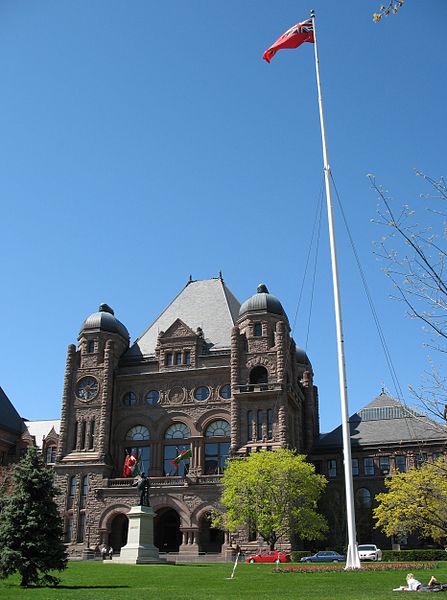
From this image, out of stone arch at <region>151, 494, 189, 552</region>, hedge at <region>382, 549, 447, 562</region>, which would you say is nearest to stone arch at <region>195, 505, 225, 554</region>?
stone arch at <region>151, 494, 189, 552</region>

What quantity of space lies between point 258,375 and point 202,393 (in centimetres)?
555

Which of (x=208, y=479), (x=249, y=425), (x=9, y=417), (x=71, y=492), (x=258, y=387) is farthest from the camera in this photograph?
(x=9, y=417)

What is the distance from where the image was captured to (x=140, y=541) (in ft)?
126

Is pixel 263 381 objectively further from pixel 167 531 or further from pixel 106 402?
pixel 167 531

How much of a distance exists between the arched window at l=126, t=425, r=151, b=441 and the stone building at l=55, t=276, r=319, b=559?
0.30 feet

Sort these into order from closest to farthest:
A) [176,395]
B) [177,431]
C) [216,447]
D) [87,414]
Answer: [216,447], [177,431], [176,395], [87,414]

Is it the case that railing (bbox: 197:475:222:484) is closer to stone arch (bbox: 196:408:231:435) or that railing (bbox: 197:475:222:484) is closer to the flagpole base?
stone arch (bbox: 196:408:231:435)

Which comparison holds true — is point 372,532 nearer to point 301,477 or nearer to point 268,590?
point 301,477

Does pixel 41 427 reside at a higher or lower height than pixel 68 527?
→ higher

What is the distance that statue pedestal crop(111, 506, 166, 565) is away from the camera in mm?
38000

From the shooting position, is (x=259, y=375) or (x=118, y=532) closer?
(x=118, y=532)

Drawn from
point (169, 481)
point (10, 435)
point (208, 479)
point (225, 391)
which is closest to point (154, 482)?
point (169, 481)

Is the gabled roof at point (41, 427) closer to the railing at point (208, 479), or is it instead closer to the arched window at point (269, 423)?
the railing at point (208, 479)

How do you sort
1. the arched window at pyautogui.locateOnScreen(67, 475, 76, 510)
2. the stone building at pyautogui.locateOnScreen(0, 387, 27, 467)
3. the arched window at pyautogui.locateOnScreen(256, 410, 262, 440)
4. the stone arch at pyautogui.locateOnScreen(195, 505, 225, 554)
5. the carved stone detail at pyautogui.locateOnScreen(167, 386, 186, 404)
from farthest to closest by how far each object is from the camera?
the stone building at pyautogui.locateOnScreen(0, 387, 27, 467) < the carved stone detail at pyautogui.locateOnScreen(167, 386, 186, 404) < the arched window at pyautogui.locateOnScreen(67, 475, 76, 510) < the arched window at pyautogui.locateOnScreen(256, 410, 262, 440) < the stone arch at pyautogui.locateOnScreen(195, 505, 225, 554)
